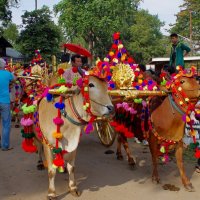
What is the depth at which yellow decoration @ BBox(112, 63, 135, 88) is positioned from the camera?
219 inches

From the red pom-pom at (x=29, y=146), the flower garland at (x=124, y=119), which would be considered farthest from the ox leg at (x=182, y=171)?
the red pom-pom at (x=29, y=146)

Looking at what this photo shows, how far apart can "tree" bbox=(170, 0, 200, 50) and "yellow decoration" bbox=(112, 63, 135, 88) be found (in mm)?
32328

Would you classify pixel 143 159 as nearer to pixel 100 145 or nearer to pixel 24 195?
pixel 100 145

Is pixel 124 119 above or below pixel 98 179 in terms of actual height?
above

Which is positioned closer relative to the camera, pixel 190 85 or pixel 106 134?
pixel 190 85

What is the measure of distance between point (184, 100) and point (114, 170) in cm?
205

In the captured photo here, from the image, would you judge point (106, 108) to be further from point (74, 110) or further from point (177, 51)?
point (177, 51)

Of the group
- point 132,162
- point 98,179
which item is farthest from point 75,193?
point 132,162

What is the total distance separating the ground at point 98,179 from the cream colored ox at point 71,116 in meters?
0.41

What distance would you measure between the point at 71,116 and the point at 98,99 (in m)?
0.51

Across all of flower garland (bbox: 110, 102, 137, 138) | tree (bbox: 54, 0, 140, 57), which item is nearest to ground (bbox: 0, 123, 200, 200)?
flower garland (bbox: 110, 102, 137, 138)

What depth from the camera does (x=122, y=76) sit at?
220 inches

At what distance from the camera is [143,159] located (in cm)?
710

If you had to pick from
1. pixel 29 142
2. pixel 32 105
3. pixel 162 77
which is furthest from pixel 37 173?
pixel 162 77
